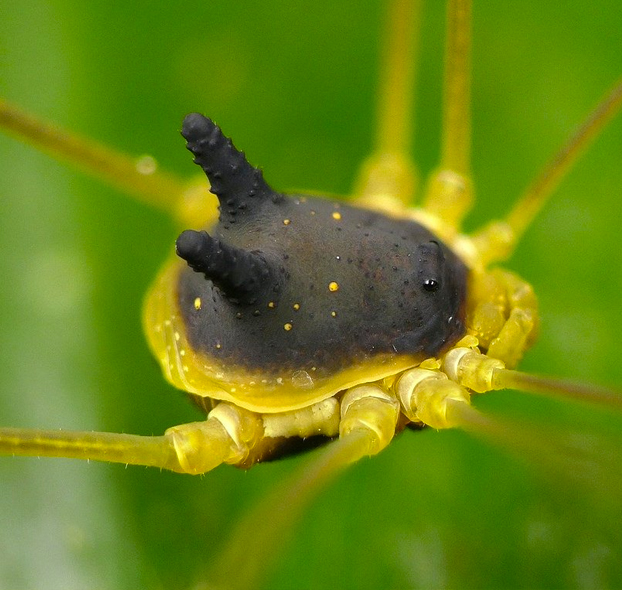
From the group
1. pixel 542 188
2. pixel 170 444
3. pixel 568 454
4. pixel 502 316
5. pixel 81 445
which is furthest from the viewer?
pixel 542 188

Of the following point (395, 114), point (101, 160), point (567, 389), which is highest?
point (395, 114)

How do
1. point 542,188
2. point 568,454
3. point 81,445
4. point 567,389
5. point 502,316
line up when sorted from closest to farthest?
point 568,454 < point 567,389 < point 81,445 < point 502,316 < point 542,188

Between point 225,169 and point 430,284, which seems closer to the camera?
point 225,169

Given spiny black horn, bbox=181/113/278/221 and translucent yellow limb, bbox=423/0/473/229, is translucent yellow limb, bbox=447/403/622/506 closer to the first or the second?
spiny black horn, bbox=181/113/278/221

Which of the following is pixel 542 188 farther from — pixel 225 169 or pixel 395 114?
pixel 225 169

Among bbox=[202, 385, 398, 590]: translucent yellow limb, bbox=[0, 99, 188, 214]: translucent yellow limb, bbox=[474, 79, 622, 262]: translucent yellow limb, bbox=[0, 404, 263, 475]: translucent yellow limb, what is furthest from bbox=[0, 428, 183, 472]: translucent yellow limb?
bbox=[474, 79, 622, 262]: translucent yellow limb

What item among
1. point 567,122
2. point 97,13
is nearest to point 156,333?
point 97,13

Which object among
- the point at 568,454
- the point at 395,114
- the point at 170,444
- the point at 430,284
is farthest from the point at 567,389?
the point at 395,114
